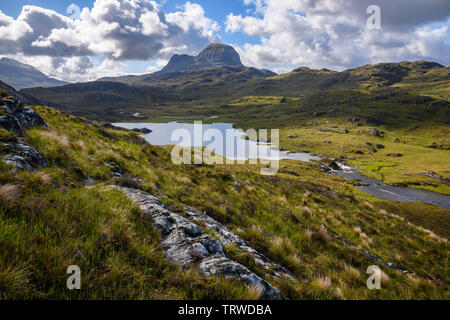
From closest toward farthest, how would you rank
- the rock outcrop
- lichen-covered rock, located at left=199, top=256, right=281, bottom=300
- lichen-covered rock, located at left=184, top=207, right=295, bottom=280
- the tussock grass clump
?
1. lichen-covered rock, located at left=199, top=256, right=281, bottom=300
2. the rock outcrop
3. lichen-covered rock, located at left=184, top=207, right=295, bottom=280
4. the tussock grass clump

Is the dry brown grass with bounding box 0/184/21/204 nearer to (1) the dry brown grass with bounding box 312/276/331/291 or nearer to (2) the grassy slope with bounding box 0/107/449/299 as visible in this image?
(2) the grassy slope with bounding box 0/107/449/299

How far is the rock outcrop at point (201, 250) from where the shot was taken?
3.73m

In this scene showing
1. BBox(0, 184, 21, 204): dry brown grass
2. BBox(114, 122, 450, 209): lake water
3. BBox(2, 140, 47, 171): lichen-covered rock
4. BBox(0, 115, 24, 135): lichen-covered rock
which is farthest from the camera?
BBox(114, 122, 450, 209): lake water

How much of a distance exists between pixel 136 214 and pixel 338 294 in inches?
201

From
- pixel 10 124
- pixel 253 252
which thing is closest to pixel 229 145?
pixel 10 124

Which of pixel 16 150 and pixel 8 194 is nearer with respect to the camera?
pixel 8 194

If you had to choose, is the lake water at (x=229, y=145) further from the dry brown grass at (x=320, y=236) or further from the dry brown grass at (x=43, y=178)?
the dry brown grass at (x=43, y=178)

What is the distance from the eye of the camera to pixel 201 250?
14.1 feet

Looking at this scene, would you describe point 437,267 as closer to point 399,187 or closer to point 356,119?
point 399,187

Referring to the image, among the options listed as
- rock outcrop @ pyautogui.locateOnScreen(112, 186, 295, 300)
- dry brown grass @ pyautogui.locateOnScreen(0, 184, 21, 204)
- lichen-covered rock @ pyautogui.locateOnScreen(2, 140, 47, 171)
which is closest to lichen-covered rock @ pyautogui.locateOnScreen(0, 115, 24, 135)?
lichen-covered rock @ pyautogui.locateOnScreen(2, 140, 47, 171)

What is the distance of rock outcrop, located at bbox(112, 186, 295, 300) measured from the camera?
373cm

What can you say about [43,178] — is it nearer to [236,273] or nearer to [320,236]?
[236,273]

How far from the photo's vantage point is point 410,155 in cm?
10112

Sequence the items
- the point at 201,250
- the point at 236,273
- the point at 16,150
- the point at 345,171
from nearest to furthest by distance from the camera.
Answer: the point at 236,273
the point at 201,250
the point at 16,150
the point at 345,171
